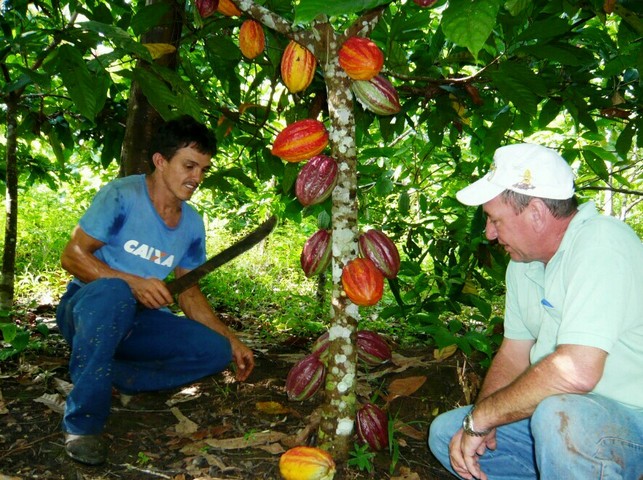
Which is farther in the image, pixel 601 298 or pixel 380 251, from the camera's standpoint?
pixel 380 251

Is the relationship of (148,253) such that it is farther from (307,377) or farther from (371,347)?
(371,347)

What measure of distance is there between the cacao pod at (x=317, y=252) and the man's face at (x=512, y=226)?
0.49 meters

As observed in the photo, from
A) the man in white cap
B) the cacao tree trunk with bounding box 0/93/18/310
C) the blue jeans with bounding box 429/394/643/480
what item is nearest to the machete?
the man in white cap

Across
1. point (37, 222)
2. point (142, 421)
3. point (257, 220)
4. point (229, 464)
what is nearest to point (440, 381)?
point (229, 464)

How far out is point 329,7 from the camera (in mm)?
908

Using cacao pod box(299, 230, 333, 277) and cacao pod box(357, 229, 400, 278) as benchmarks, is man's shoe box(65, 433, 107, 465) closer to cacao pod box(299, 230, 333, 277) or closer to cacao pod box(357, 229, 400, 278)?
cacao pod box(299, 230, 333, 277)

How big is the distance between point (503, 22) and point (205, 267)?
1.34 meters

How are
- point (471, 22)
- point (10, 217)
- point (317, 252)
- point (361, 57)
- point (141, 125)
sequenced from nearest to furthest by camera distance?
point (471, 22), point (361, 57), point (317, 252), point (141, 125), point (10, 217)

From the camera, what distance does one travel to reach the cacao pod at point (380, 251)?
69.8 inches

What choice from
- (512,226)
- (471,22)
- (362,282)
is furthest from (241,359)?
(471,22)

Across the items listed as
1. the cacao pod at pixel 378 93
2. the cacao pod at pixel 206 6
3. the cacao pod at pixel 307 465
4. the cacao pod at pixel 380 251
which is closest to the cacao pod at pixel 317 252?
the cacao pod at pixel 380 251

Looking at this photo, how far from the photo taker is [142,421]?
2.29 meters

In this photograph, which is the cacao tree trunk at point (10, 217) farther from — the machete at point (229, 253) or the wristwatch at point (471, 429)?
the wristwatch at point (471, 429)

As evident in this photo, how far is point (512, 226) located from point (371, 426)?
0.78 metres
